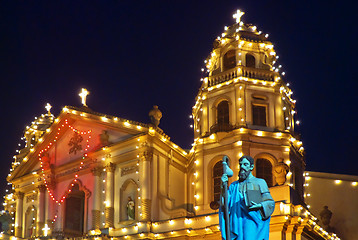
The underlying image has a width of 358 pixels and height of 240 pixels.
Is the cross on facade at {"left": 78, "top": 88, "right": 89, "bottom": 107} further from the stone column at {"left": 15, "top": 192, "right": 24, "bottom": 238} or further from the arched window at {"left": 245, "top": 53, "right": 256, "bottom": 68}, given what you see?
the arched window at {"left": 245, "top": 53, "right": 256, "bottom": 68}

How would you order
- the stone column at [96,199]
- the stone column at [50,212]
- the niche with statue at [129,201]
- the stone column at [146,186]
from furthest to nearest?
the stone column at [50,212], the stone column at [96,199], the niche with statue at [129,201], the stone column at [146,186]

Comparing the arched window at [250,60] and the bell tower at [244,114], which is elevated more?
the arched window at [250,60]

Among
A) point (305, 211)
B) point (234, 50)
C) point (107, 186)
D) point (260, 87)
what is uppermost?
point (234, 50)

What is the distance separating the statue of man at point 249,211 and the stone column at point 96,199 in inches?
813

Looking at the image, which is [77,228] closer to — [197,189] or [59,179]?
[59,179]

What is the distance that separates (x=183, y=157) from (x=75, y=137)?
20.3 feet

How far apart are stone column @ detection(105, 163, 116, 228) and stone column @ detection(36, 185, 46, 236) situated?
17.9 feet

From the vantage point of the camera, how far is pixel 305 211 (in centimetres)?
2356

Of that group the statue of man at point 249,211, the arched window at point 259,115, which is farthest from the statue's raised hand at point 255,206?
the arched window at point 259,115


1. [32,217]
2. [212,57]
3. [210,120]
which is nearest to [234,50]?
[212,57]

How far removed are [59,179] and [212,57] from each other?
11.0 metres

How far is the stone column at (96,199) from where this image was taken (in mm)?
28641

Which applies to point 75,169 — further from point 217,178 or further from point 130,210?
point 217,178

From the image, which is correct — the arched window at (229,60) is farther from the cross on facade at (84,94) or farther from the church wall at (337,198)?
the church wall at (337,198)
